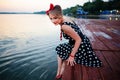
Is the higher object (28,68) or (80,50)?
(80,50)

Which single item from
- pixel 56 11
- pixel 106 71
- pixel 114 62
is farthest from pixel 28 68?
pixel 56 11

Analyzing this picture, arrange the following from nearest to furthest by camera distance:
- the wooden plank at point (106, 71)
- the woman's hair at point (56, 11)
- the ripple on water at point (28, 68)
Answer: the woman's hair at point (56, 11)
the wooden plank at point (106, 71)
the ripple on water at point (28, 68)

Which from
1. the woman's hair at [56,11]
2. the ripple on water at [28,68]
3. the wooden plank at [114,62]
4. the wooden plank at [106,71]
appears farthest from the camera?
the ripple on water at [28,68]

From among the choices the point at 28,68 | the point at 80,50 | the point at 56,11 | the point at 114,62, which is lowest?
the point at 28,68

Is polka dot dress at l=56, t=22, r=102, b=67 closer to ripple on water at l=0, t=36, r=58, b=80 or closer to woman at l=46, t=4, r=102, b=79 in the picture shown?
woman at l=46, t=4, r=102, b=79

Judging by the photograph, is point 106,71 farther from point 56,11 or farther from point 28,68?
point 28,68

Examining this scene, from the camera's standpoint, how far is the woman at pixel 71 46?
250cm

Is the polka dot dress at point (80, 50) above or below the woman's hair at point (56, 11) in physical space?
below

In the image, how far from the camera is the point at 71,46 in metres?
2.95

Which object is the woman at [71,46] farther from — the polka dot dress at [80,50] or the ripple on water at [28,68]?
the ripple on water at [28,68]

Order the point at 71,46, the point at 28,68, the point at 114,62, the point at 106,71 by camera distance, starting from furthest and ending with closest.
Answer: the point at 28,68 → the point at 114,62 → the point at 106,71 → the point at 71,46

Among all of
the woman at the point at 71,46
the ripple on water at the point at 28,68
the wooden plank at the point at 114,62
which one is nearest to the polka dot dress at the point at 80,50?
the woman at the point at 71,46

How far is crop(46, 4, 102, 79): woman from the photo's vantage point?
8.21 ft

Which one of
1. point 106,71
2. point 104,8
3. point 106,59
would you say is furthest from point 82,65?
point 104,8
